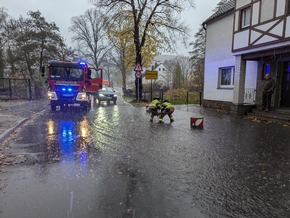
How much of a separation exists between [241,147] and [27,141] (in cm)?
642

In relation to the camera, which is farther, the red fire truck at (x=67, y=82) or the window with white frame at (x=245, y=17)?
the red fire truck at (x=67, y=82)

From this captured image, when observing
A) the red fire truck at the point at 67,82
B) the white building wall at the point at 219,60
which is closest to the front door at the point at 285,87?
the white building wall at the point at 219,60

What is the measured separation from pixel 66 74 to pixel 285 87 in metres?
12.8

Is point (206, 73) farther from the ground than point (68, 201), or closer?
farther from the ground

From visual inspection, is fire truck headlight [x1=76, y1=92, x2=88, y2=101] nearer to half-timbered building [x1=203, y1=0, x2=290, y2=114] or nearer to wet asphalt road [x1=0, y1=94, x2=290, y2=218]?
wet asphalt road [x1=0, y1=94, x2=290, y2=218]

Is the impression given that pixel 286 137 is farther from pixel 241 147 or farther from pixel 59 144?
pixel 59 144

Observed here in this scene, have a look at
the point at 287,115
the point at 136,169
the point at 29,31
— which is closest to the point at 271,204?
the point at 136,169

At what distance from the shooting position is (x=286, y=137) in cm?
736

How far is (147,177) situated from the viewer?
4121 millimetres

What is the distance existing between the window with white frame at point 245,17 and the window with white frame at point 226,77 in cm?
293

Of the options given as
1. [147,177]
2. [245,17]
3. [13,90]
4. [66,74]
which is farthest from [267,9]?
[13,90]

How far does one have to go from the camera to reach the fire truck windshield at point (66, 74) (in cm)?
1358

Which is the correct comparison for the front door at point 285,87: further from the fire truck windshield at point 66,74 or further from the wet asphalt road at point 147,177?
the fire truck windshield at point 66,74

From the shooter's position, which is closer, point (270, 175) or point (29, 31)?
point (270, 175)
